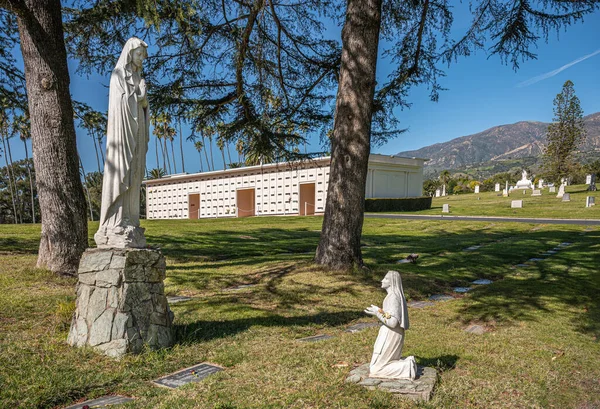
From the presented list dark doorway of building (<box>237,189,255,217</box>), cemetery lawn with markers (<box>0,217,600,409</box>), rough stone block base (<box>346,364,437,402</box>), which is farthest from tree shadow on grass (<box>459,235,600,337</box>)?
dark doorway of building (<box>237,189,255,217</box>)

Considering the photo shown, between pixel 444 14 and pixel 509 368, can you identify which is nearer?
pixel 509 368

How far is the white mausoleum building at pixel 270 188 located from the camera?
115 feet

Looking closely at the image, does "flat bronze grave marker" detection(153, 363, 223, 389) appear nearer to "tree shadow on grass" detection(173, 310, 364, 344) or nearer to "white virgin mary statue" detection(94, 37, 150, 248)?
"tree shadow on grass" detection(173, 310, 364, 344)

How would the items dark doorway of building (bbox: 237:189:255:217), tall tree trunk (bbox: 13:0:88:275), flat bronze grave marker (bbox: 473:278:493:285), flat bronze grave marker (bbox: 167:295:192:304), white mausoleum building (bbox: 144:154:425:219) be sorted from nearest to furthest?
flat bronze grave marker (bbox: 167:295:192:304) → tall tree trunk (bbox: 13:0:88:275) → flat bronze grave marker (bbox: 473:278:493:285) → white mausoleum building (bbox: 144:154:425:219) → dark doorway of building (bbox: 237:189:255:217)

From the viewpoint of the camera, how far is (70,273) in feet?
24.2

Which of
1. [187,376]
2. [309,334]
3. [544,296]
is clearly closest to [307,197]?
[544,296]

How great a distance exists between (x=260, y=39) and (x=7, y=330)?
8.86 m

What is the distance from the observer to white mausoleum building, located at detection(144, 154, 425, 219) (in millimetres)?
35156

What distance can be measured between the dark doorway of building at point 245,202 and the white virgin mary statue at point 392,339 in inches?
1443

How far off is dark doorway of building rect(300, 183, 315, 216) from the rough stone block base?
3262 cm

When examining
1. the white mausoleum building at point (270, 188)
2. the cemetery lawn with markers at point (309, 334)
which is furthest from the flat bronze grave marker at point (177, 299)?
the white mausoleum building at point (270, 188)

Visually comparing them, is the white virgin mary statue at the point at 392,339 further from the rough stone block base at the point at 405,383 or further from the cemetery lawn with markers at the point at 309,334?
the cemetery lawn with markers at the point at 309,334

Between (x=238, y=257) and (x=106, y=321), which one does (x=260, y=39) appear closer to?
(x=238, y=257)

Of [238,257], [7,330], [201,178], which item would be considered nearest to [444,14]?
[238,257]
